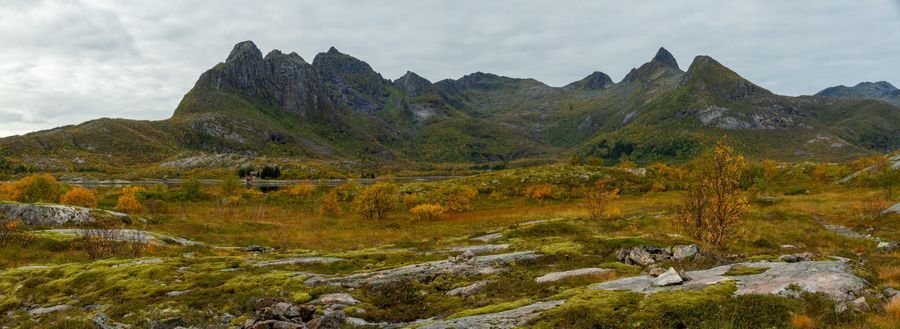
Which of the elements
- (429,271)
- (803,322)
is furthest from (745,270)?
(429,271)

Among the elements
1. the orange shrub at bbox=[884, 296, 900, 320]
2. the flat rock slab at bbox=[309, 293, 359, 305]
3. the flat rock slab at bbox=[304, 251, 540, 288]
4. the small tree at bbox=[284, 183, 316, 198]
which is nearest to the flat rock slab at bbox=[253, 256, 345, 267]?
the flat rock slab at bbox=[304, 251, 540, 288]

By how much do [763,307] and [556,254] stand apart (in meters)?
11.8

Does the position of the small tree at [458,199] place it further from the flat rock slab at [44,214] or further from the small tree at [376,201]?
the flat rock slab at [44,214]

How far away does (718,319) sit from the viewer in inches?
412

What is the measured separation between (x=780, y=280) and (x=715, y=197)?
15767mm

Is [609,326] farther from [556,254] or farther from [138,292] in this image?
[138,292]

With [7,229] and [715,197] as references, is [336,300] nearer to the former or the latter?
[715,197]

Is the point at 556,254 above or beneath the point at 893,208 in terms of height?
above

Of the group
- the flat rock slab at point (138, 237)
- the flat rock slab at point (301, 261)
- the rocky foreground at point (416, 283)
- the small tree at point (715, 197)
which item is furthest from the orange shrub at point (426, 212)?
the small tree at point (715, 197)

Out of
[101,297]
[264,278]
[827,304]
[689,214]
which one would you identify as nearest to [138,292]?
[101,297]

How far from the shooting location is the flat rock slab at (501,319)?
37.3 ft

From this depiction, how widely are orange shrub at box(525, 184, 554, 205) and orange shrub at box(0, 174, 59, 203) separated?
91.0m

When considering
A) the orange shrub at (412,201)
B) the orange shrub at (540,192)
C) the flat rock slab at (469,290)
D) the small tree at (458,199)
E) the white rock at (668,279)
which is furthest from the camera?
the orange shrub at (540,192)

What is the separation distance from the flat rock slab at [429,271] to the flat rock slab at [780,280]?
6.82 metres
